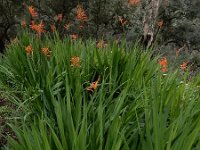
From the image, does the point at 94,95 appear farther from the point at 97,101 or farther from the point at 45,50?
the point at 45,50

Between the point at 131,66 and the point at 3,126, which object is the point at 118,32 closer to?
the point at 131,66

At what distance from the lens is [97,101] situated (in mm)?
3523

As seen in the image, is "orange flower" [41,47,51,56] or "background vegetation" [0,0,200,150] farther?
"orange flower" [41,47,51,56]

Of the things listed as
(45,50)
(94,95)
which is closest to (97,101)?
(94,95)

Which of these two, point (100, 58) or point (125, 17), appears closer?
point (100, 58)

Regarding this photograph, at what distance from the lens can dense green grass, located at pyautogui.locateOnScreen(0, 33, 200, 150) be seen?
2.50 m

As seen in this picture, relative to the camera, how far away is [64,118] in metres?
2.83

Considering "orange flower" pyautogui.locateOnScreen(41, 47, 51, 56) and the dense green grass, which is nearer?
the dense green grass

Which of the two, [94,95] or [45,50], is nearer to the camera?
[94,95]

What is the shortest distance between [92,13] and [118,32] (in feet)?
4.83

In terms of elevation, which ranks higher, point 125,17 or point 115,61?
point 115,61

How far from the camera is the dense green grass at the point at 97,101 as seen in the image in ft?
8.21

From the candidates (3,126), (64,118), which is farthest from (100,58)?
(64,118)

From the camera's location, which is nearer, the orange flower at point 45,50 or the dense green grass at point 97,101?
the dense green grass at point 97,101
